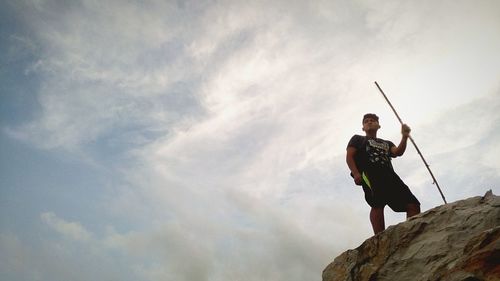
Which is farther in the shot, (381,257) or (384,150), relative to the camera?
(384,150)

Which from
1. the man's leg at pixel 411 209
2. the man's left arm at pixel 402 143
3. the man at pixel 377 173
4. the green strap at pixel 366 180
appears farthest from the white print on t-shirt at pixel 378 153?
the man's leg at pixel 411 209

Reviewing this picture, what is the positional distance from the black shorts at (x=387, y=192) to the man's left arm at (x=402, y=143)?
0.66 meters

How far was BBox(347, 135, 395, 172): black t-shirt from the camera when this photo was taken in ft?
22.3

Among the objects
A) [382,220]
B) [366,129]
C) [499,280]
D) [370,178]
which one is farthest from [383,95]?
[499,280]

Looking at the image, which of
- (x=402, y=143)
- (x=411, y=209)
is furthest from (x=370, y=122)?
(x=411, y=209)

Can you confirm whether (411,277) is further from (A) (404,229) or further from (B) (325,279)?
(B) (325,279)

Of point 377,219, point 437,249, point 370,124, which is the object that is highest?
point 370,124

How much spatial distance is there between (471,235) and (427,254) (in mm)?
628

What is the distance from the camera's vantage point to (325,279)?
251 inches

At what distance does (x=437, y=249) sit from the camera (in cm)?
481

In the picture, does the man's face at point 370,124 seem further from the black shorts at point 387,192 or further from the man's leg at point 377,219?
the man's leg at point 377,219

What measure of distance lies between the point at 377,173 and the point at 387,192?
42 centimetres

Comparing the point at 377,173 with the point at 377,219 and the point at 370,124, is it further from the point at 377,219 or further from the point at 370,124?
the point at 370,124

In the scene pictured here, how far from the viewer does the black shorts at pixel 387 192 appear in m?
6.44
